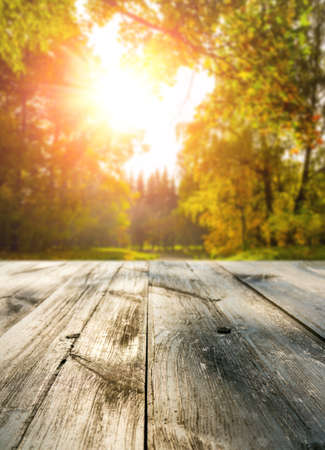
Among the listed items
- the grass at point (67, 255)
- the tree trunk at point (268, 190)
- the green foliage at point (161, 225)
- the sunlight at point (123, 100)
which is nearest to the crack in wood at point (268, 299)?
the sunlight at point (123, 100)

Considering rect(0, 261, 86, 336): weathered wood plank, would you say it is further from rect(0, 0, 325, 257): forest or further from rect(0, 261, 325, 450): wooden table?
rect(0, 0, 325, 257): forest

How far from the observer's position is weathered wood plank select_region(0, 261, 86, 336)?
1.21 m

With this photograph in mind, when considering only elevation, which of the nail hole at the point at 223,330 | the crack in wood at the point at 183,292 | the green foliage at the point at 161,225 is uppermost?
the green foliage at the point at 161,225

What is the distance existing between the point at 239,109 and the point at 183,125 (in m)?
7.39

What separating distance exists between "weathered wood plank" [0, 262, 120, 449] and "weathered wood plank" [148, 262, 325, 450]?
9.9 inches

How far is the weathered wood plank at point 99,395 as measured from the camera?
523 millimetres

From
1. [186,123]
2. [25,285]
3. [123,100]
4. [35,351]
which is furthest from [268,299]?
[186,123]

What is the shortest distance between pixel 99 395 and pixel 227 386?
0.97 feet

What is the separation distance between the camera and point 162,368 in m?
0.76

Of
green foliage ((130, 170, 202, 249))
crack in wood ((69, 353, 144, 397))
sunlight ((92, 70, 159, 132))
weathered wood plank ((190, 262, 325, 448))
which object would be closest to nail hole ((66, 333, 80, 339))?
crack in wood ((69, 353, 144, 397))

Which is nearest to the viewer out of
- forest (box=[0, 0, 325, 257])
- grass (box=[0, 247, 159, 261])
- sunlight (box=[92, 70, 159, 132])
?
forest (box=[0, 0, 325, 257])

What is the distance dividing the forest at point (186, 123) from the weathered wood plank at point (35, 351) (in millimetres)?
5681

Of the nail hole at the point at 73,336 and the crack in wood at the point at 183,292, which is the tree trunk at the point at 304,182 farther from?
the nail hole at the point at 73,336

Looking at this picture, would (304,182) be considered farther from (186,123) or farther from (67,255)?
(67,255)
